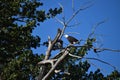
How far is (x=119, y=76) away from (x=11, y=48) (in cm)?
823

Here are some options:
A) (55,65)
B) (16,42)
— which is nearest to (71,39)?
(55,65)

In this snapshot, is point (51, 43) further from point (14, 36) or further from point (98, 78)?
point (98, 78)

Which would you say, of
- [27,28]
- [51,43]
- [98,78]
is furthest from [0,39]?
[98,78]

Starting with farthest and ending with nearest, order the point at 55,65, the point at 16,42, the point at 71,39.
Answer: the point at 16,42 → the point at 71,39 → the point at 55,65

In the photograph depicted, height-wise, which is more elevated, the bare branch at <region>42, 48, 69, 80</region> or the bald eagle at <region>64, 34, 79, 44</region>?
the bald eagle at <region>64, 34, 79, 44</region>

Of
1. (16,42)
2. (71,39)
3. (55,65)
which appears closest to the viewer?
(55,65)

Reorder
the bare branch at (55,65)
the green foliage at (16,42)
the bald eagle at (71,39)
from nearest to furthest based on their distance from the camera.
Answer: the bare branch at (55,65) → the bald eagle at (71,39) → the green foliage at (16,42)

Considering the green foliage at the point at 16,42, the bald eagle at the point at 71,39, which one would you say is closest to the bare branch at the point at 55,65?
the bald eagle at the point at 71,39

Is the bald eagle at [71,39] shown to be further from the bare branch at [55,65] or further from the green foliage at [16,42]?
the green foliage at [16,42]

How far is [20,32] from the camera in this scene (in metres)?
15.5

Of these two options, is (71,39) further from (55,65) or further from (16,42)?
(16,42)

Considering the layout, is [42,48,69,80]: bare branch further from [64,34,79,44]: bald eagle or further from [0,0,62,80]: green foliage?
[0,0,62,80]: green foliage

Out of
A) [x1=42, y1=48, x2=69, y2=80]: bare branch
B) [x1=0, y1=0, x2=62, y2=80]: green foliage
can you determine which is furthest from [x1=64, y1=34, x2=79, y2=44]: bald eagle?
[x1=0, y1=0, x2=62, y2=80]: green foliage

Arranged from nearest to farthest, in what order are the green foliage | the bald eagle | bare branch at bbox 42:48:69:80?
1. bare branch at bbox 42:48:69:80
2. the bald eagle
3. the green foliage
